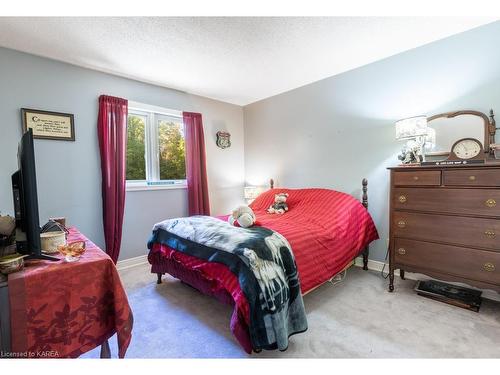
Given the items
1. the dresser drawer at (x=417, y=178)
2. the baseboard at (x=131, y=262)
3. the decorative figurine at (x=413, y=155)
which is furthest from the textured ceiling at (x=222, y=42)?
the baseboard at (x=131, y=262)

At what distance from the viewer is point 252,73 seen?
2920mm

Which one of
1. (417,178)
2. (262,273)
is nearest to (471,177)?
Result: (417,178)

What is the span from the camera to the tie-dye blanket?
1.41 m

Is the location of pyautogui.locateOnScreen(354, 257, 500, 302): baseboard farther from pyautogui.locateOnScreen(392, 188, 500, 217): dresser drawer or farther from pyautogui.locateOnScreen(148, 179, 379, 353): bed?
pyautogui.locateOnScreen(392, 188, 500, 217): dresser drawer

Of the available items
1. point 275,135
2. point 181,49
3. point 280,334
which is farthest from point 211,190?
point 280,334

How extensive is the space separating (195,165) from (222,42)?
1.71 m

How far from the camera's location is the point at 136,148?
319 centimetres

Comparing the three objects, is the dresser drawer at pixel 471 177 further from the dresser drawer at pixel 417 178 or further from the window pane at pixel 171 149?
the window pane at pixel 171 149

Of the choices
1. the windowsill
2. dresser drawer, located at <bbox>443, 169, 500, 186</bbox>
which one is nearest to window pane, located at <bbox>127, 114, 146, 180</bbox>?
the windowsill

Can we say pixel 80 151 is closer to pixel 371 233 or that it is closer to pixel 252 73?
pixel 252 73

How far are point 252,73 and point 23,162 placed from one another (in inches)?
98.3

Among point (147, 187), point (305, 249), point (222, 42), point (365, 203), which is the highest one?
point (222, 42)

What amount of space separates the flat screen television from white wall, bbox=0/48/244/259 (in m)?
1.70

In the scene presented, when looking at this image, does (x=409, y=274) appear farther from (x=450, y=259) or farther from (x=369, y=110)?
(x=369, y=110)
